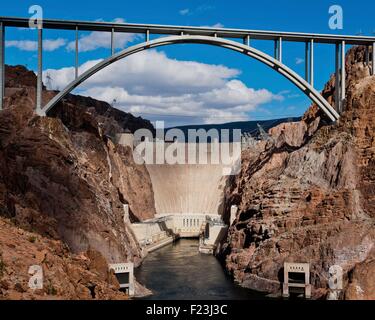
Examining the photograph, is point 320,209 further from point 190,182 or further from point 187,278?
point 190,182

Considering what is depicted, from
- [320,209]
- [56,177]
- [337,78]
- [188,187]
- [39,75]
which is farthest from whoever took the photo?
[188,187]

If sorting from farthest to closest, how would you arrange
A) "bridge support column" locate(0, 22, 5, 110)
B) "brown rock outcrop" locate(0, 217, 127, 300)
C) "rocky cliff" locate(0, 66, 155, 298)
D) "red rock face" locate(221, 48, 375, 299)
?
1. "bridge support column" locate(0, 22, 5, 110)
2. "red rock face" locate(221, 48, 375, 299)
3. "rocky cliff" locate(0, 66, 155, 298)
4. "brown rock outcrop" locate(0, 217, 127, 300)

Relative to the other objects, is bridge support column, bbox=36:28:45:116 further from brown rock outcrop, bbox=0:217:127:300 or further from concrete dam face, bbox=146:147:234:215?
concrete dam face, bbox=146:147:234:215

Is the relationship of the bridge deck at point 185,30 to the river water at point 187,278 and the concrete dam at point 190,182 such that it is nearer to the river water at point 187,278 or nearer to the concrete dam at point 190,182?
the river water at point 187,278

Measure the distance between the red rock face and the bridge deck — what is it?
16.1ft

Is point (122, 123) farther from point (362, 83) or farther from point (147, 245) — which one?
point (362, 83)

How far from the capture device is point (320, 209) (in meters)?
44.6

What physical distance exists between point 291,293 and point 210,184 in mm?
60970

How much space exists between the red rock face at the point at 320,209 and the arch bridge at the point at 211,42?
104 inches

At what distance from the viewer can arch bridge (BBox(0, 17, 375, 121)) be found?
147 ft

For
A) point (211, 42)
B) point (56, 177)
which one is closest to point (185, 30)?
point (211, 42)

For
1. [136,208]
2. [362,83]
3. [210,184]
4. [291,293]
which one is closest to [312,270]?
[291,293]

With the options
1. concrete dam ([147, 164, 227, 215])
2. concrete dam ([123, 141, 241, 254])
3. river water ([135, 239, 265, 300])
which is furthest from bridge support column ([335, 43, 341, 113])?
concrete dam ([147, 164, 227, 215])

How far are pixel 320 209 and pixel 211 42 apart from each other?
680 inches
